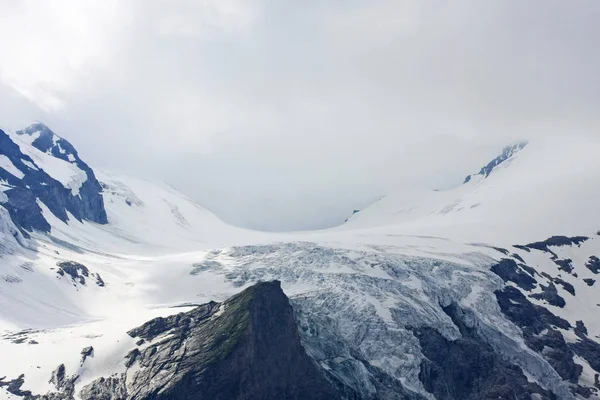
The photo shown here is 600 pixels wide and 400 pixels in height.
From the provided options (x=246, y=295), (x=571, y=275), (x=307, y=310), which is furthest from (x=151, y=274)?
(x=571, y=275)

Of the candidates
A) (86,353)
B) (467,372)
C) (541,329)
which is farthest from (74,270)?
(541,329)

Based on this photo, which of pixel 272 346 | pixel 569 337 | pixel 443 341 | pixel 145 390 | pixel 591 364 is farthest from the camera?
pixel 569 337

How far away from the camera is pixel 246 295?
112 metres

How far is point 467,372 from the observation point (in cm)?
12938

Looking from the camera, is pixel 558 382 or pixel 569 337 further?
pixel 569 337

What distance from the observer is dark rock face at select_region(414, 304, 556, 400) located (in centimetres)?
12238

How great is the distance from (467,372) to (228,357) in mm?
57730

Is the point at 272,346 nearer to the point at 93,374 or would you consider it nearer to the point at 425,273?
the point at 93,374

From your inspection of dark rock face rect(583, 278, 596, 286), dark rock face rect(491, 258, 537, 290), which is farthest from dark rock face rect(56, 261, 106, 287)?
dark rock face rect(583, 278, 596, 286)

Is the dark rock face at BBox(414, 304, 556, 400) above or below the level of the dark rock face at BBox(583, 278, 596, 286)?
below

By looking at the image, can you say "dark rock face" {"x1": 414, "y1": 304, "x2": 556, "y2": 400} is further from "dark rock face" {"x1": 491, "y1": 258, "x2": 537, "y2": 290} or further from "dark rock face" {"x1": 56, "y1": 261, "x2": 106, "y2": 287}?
"dark rock face" {"x1": 56, "y1": 261, "x2": 106, "y2": 287}

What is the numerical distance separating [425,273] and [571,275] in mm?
59979

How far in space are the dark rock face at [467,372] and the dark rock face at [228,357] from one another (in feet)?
96.4

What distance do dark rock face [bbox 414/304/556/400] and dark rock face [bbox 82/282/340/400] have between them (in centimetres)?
2939
